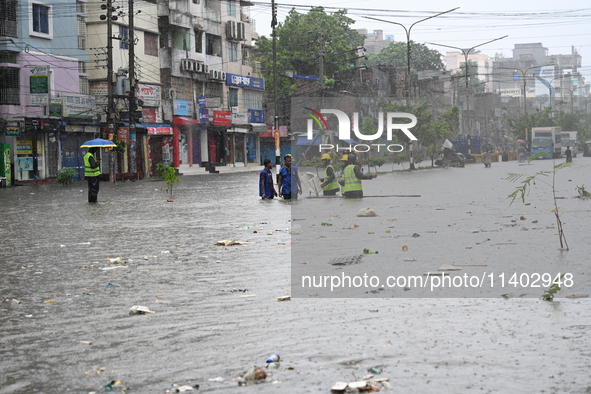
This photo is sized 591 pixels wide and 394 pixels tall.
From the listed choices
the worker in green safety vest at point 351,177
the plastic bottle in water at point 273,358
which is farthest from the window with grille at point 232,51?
the plastic bottle in water at point 273,358

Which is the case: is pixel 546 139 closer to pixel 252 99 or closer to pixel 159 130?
pixel 252 99

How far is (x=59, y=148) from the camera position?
41844mm

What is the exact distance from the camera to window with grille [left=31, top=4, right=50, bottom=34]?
1566 inches

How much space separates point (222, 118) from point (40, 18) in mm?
19443

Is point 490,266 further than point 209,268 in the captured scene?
No

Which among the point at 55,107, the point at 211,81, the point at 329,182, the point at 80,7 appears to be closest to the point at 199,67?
the point at 211,81

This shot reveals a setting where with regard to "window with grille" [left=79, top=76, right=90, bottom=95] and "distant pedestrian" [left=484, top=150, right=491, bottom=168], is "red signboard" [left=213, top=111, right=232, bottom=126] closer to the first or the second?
"window with grille" [left=79, top=76, right=90, bottom=95]

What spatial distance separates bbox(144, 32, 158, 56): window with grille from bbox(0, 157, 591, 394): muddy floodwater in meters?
37.8

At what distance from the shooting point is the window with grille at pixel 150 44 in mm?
51062

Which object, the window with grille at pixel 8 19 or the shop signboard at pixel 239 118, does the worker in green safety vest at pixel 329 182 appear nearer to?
the window with grille at pixel 8 19

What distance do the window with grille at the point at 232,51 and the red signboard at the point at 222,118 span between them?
17.1ft

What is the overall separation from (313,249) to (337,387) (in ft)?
22.2

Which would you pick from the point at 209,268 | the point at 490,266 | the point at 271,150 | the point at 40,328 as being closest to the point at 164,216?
the point at 209,268

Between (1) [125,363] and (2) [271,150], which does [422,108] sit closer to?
(2) [271,150]
